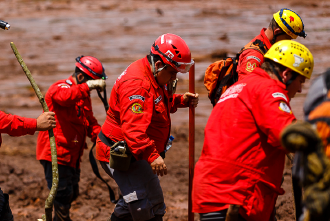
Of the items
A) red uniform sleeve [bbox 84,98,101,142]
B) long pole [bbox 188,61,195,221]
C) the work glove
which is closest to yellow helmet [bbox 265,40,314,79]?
the work glove

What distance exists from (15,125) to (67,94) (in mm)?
1391

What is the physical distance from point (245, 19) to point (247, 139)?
6536 mm

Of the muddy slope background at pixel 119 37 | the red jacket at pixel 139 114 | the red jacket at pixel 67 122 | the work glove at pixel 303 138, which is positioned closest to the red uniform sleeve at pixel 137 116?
the red jacket at pixel 139 114

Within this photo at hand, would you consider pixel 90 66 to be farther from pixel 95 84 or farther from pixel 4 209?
pixel 4 209

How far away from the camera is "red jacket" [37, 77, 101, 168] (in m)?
5.09

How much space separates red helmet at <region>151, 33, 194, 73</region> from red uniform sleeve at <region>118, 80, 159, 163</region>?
0.38 m

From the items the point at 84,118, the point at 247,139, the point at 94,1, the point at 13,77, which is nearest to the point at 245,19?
the point at 94,1

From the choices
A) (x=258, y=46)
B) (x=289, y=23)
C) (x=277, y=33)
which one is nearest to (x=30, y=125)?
(x=258, y=46)

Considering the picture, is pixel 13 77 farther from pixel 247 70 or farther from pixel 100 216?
pixel 247 70

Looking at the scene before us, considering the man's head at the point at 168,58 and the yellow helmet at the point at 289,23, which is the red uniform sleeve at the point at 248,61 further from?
the man's head at the point at 168,58

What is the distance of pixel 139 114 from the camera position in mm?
3438

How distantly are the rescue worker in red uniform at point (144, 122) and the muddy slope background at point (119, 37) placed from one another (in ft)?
11.8

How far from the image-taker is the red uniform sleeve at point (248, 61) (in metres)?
4.03

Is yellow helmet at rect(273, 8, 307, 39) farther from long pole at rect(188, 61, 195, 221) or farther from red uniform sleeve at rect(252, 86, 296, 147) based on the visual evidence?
red uniform sleeve at rect(252, 86, 296, 147)
